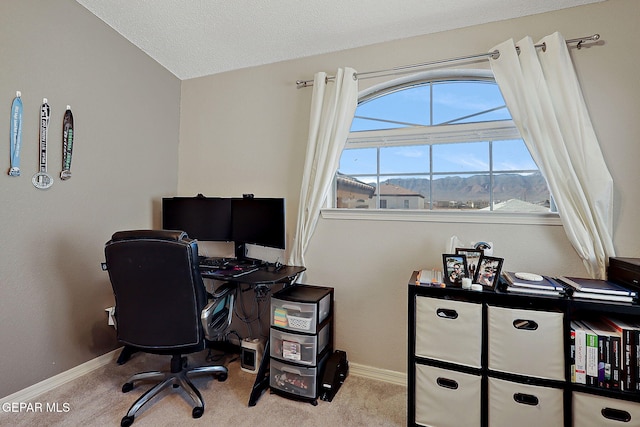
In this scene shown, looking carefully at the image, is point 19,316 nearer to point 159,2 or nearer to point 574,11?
point 159,2

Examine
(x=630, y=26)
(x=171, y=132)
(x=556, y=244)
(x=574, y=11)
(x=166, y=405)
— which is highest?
(x=574, y=11)

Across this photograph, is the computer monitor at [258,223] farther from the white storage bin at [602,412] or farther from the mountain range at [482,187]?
the white storage bin at [602,412]

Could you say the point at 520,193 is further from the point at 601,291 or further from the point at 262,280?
the point at 262,280

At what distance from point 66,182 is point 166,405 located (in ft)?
5.36

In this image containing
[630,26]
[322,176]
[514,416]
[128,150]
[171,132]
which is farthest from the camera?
[171,132]

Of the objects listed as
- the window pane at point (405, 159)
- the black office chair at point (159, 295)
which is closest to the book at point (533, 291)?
the window pane at point (405, 159)

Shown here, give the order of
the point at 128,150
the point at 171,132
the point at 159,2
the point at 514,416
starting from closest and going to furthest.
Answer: the point at 514,416 < the point at 159,2 < the point at 128,150 < the point at 171,132

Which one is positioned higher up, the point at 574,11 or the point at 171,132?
the point at 574,11

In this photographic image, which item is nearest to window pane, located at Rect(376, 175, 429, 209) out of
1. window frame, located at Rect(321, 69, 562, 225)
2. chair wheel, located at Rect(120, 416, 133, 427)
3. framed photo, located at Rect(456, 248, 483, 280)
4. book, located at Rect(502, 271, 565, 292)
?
window frame, located at Rect(321, 69, 562, 225)

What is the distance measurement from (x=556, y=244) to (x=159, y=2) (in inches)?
120

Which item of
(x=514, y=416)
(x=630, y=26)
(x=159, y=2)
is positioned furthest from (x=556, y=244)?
(x=159, y=2)

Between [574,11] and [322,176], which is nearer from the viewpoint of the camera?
[574,11]

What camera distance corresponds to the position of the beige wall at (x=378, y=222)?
1.70m

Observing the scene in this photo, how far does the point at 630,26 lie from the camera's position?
1.69 metres
